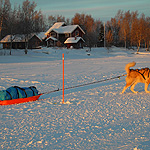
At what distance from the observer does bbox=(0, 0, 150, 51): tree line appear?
117 ft

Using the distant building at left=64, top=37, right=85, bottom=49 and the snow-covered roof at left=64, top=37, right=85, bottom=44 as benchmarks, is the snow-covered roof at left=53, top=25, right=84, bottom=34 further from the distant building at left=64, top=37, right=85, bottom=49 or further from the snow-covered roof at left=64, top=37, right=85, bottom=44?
the distant building at left=64, top=37, right=85, bottom=49

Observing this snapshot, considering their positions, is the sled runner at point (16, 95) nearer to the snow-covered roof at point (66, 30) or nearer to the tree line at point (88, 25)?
the tree line at point (88, 25)

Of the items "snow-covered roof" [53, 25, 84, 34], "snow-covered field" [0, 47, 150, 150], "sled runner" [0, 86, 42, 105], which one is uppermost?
"snow-covered roof" [53, 25, 84, 34]

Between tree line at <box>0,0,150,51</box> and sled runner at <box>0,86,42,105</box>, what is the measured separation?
28554mm

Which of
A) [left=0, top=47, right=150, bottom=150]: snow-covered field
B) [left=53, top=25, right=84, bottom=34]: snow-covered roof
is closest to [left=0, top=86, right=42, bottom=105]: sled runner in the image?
[left=0, top=47, right=150, bottom=150]: snow-covered field

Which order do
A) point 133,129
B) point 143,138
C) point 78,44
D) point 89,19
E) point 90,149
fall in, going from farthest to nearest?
1. point 89,19
2. point 78,44
3. point 133,129
4. point 143,138
5. point 90,149

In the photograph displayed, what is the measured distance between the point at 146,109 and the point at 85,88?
394 cm

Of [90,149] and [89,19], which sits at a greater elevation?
[89,19]

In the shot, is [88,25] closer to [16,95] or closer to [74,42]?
[74,42]

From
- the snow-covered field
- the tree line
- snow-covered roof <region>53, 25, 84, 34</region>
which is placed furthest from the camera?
snow-covered roof <region>53, 25, 84, 34</region>

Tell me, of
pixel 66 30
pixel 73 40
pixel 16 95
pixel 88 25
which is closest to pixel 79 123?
pixel 16 95

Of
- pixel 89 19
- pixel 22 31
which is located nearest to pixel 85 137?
pixel 22 31

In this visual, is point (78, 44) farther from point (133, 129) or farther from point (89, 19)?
point (133, 129)

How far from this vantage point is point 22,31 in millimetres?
35344
